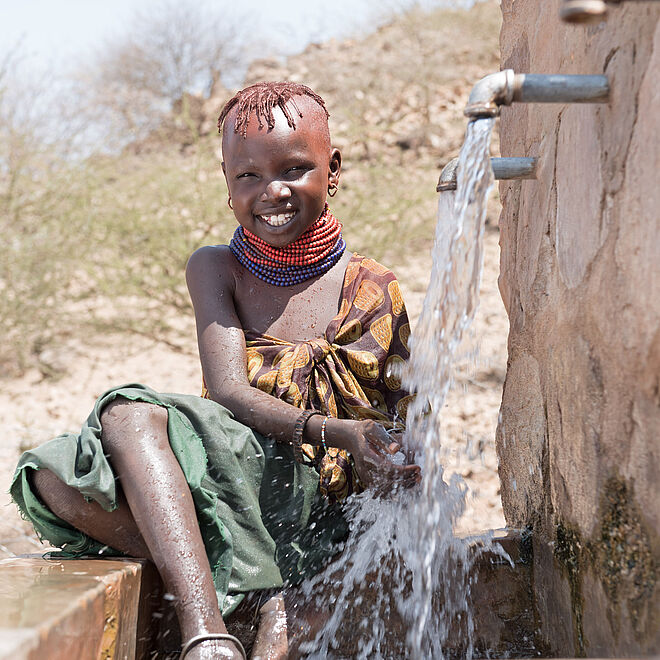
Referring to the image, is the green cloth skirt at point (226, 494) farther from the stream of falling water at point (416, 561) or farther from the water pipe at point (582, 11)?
the water pipe at point (582, 11)

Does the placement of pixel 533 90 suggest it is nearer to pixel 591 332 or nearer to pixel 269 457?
pixel 591 332

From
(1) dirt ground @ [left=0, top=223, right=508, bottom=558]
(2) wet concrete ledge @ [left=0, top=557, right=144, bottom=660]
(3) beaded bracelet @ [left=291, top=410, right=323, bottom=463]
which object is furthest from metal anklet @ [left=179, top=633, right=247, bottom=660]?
(1) dirt ground @ [left=0, top=223, right=508, bottom=558]

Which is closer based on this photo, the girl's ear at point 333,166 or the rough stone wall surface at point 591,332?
the rough stone wall surface at point 591,332

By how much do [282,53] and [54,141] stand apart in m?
7.17

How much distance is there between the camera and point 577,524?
5.12 feet

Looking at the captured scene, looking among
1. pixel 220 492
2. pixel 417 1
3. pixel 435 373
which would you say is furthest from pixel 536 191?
pixel 417 1

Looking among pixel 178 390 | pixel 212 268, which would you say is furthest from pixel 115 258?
pixel 212 268

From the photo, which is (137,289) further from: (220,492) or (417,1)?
(417,1)

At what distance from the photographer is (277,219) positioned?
204 cm

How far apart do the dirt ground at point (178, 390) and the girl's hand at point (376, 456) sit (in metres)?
1.61

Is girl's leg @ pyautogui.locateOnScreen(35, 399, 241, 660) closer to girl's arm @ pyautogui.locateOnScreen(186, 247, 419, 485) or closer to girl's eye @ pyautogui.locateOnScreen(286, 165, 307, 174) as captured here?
girl's arm @ pyautogui.locateOnScreen(186, 247, 419, 485)

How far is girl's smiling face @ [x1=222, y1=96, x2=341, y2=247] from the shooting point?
2.00m

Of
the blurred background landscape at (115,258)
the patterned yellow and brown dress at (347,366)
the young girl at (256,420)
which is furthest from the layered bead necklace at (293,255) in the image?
the blurred background landscape at (115,258)

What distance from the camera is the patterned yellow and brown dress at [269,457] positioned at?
167cm
